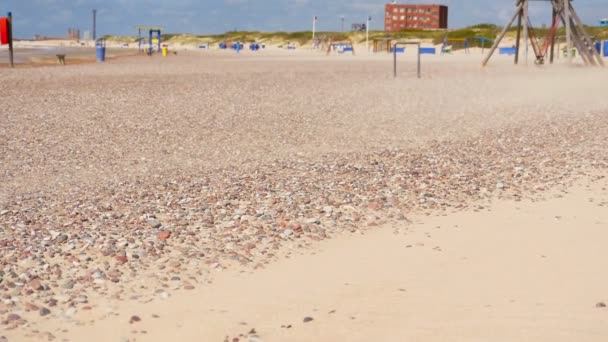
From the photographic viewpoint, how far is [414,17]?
160 meters

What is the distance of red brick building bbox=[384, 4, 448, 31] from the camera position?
159 meters

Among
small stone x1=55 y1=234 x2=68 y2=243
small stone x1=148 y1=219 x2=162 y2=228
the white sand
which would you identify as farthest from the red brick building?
small stone x1=55 y1=234 x2=68 y2=243

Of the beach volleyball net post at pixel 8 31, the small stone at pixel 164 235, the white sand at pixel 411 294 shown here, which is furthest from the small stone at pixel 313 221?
the beach volleyball net post at pixel 8 31

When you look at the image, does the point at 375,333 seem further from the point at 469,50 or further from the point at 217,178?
the point at 469,50

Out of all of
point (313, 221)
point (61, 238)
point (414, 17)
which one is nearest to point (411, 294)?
point (313, 221)

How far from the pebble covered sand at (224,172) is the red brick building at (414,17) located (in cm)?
14358

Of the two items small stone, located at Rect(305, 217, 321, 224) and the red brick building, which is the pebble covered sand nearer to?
small stone, located at Rect(305, 217, 321, 224)

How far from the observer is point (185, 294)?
464 cm

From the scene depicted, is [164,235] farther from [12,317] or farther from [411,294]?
[411,294]

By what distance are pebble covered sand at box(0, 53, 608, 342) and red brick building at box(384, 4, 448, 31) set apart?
14358 cm

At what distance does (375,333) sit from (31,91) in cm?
1698

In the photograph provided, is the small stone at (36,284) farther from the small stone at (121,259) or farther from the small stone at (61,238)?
the small stone at (61,238)

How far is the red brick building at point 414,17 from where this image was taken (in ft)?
520

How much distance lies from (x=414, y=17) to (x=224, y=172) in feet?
516
